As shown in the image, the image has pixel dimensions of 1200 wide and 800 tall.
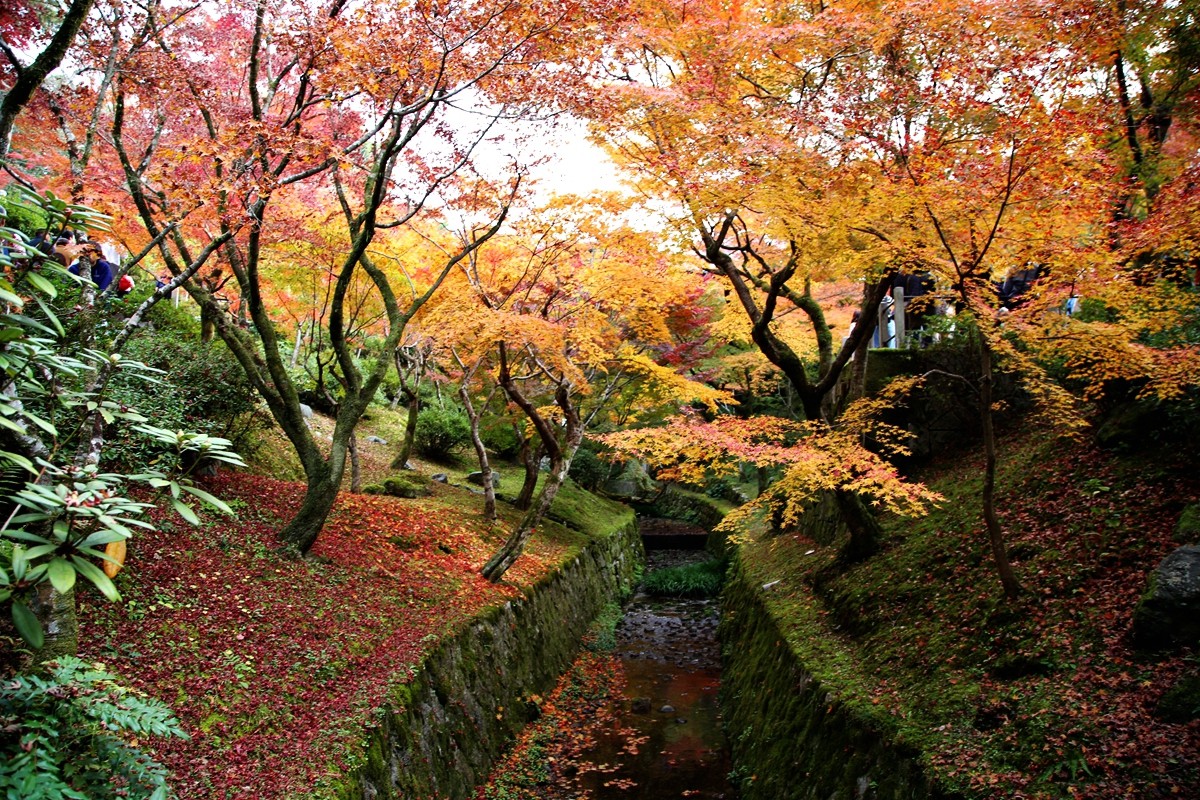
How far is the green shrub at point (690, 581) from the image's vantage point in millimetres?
20719

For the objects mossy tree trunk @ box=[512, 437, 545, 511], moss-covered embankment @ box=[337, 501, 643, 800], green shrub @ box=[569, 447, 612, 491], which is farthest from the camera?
green shrub @ box=[569, 447, 612, 491]

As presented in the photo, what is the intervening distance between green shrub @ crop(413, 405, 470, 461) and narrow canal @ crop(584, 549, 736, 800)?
731 cm

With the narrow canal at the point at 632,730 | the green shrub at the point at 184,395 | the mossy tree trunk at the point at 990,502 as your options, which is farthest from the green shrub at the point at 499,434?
the mossy tree trunk at the point at 990,502

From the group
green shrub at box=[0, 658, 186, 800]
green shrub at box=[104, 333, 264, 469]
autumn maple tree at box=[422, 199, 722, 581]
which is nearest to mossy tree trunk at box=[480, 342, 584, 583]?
autumn maple tree at box=[422, 199, 722, 581]

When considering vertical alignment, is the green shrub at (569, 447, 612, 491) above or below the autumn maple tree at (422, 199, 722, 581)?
below

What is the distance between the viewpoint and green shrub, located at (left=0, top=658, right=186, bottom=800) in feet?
11.0

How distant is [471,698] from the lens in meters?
9.30

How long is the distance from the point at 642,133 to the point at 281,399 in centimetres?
627

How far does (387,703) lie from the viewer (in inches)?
275

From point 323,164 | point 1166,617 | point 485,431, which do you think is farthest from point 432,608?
point 485,431

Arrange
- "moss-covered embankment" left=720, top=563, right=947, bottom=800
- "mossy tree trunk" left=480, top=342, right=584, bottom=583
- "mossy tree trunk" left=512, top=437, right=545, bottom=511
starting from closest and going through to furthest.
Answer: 1. "moss-covered embankment" left=720, top=563, right=947, bottom=800
2. "mossy tree trunk" left=480, top=342, right=584, bottom=583
3. "mossy tree trunk" left=512, top=437, right=545, bottom=511

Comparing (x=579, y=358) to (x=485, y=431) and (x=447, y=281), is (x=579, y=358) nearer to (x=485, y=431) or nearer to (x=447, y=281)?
(x=447, y=281)

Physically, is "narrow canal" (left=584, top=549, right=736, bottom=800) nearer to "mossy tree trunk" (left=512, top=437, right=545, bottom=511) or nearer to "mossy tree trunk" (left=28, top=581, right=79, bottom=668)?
"mossy tree trunk" (left=512, top=437, right=545, bottom=511)

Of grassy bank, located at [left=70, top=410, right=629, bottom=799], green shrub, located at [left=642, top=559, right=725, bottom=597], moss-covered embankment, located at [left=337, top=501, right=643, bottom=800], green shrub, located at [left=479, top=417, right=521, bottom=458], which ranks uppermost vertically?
green shrub, located at [left=479, top=417, right=521, bottom=458]
